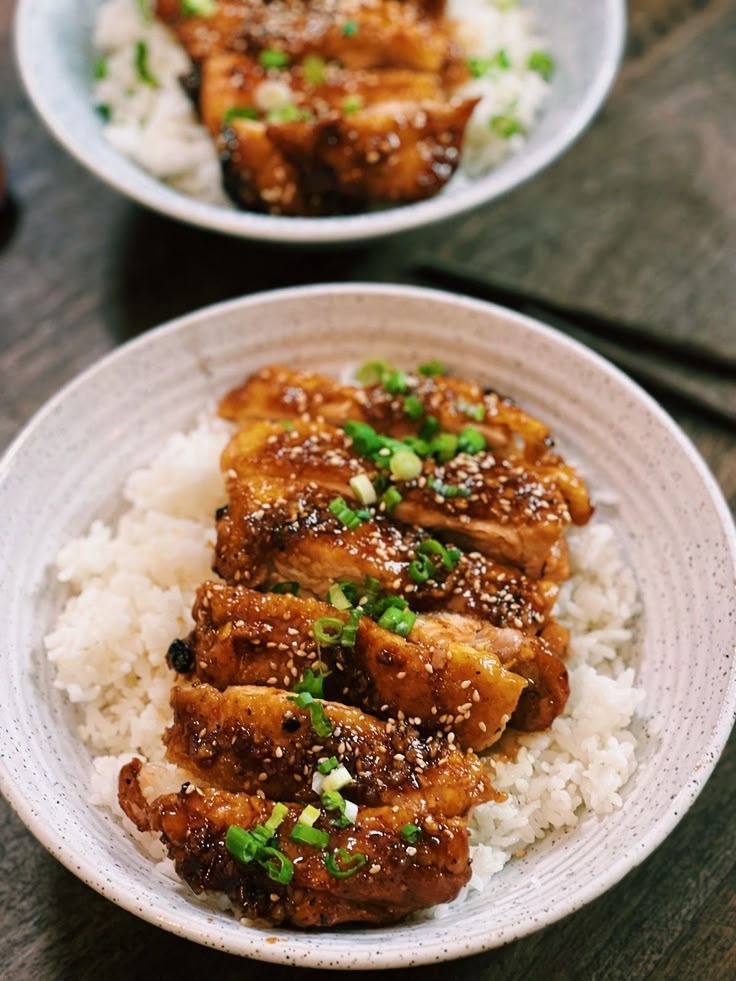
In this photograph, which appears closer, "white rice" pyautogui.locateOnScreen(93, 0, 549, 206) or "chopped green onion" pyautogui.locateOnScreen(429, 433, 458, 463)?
"chopped green onion" pyautogui.locateOnScreen(429, 433, 458, 463)

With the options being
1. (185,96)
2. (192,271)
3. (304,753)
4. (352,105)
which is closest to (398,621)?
(304,753)

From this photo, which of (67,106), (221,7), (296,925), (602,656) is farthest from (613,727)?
(221,7)

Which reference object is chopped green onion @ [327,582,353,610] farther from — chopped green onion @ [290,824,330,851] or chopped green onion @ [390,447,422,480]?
chopped green onion @ [290,824,330,851]

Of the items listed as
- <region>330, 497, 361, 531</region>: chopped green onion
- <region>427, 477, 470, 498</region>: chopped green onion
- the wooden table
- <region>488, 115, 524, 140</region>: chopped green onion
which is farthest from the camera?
<region>488, 115, 524, 140</region>: chopped green onion

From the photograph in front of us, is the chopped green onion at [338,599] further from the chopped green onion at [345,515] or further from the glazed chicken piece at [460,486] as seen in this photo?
the glazed chicken piece at [460,486]

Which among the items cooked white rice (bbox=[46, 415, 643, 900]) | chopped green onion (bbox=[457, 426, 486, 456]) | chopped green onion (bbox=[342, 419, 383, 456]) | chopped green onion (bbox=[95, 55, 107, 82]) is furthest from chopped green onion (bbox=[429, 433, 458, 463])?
chopped green onion (bbox=[95, 55, 107, 82])

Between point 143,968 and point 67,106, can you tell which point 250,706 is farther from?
point 67,106

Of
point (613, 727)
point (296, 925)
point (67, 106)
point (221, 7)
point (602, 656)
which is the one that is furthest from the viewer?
point (221, 7)
